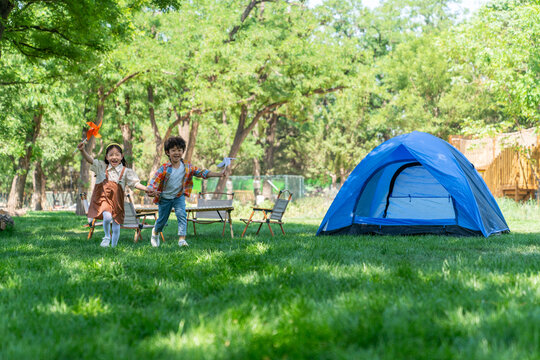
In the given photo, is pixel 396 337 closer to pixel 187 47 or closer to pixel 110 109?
pixel 187 47

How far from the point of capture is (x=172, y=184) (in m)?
7.32

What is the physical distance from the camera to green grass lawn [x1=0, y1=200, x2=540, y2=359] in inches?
97.2

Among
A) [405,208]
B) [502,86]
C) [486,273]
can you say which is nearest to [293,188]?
[502,86]

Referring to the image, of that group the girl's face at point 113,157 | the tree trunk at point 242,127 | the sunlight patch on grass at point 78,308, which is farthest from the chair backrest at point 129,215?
the tree trunk at point 242,127

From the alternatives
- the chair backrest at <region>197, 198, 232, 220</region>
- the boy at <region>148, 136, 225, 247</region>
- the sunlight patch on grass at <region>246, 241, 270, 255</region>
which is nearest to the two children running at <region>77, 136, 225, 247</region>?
the boy at <region>148, 136, 225, 247</region>

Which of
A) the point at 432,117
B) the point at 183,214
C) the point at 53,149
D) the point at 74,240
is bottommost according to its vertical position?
the point at 74,240

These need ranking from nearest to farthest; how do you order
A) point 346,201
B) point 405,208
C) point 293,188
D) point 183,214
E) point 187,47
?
1. point 183,214
2. point 346,201
3. point 405,208
4. point 187,47
5. point 293,188

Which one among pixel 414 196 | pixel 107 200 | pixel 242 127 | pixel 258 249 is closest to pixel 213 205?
pixel 107 200

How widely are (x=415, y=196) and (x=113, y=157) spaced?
20.3ft

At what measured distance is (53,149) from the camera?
1186 inches

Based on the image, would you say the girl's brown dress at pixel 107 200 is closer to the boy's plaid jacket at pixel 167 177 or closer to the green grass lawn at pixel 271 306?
the boy's plaid jacket at pixel 167 177

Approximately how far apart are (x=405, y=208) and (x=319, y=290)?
22.0 feet

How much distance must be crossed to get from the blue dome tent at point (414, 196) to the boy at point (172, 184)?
9.78ft

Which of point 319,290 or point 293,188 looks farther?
point 293,188
